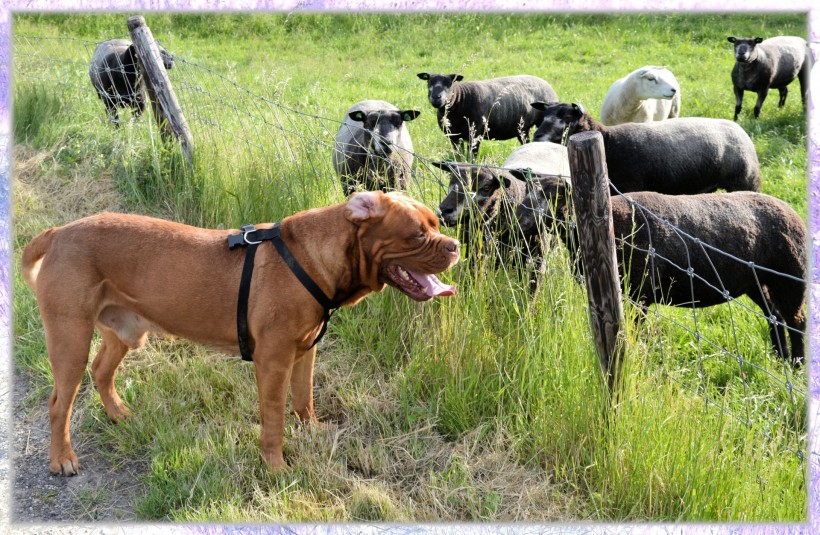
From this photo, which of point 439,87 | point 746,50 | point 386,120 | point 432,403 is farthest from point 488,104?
point 432,403

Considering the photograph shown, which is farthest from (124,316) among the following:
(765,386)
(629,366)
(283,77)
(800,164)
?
(283,77)

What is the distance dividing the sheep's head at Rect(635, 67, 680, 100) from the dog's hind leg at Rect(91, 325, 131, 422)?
828 cm

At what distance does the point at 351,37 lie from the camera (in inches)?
596

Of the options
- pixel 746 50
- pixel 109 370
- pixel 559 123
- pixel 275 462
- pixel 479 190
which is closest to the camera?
pixel 275 462

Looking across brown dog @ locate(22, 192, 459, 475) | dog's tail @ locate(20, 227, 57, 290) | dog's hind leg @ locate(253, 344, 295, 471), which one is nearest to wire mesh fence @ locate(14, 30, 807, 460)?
brown dog @ locate(22, 192, 459, 475)

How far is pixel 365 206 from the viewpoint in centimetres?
383

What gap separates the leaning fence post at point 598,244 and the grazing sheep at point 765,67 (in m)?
9.74

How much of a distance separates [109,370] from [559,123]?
17.9ft

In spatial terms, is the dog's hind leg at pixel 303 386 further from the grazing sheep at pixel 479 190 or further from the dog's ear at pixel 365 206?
the grazing sheep at pixel 479 190

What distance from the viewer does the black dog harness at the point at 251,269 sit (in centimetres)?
397

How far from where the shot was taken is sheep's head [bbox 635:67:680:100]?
10.8 m

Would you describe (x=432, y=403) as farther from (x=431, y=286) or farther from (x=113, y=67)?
(x=113, y=67)

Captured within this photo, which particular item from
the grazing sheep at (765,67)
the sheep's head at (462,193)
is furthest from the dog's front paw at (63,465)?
the grazing sheep at (765,67)

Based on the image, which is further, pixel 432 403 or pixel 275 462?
pixel 432 403
